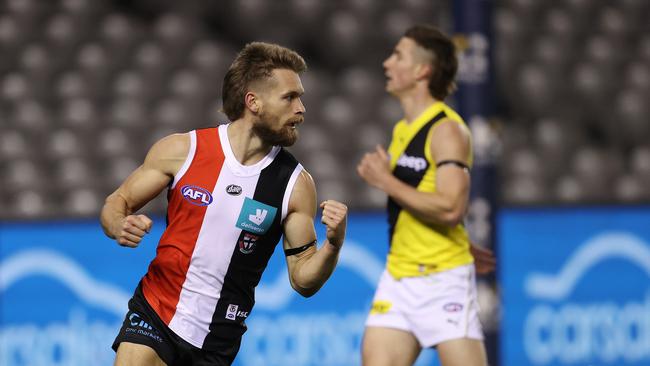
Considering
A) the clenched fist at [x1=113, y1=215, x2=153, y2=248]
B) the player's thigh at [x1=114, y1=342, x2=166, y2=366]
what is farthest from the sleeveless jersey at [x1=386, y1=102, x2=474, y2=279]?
the clenched fist at [x1=113, y1=215, x2=153, y2=248]

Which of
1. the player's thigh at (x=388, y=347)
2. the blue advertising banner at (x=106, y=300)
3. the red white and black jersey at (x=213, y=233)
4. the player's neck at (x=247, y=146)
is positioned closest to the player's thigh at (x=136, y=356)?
the red white and black jersey at (x=213, y=233)

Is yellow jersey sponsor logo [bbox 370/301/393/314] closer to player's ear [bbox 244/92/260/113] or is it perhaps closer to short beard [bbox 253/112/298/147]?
short beard [bbox 253/112/298/147]

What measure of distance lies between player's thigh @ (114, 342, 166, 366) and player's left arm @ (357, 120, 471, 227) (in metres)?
1.48

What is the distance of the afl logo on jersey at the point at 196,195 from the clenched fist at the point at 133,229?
1.04 ft

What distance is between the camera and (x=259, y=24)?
10398 mm

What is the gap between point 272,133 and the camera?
4.35 m

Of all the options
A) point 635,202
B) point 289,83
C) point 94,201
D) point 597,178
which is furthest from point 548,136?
point 289,83

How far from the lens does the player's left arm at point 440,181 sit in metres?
5.09

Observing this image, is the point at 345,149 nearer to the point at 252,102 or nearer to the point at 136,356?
the point at 252,102

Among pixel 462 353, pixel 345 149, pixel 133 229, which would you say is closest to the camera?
pixel 133 229

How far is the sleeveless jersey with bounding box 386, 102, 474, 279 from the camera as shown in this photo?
528 centimetres

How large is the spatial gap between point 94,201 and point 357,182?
2.21 meters

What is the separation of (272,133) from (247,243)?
467mm

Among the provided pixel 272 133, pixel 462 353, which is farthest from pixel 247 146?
pixel 462 353
